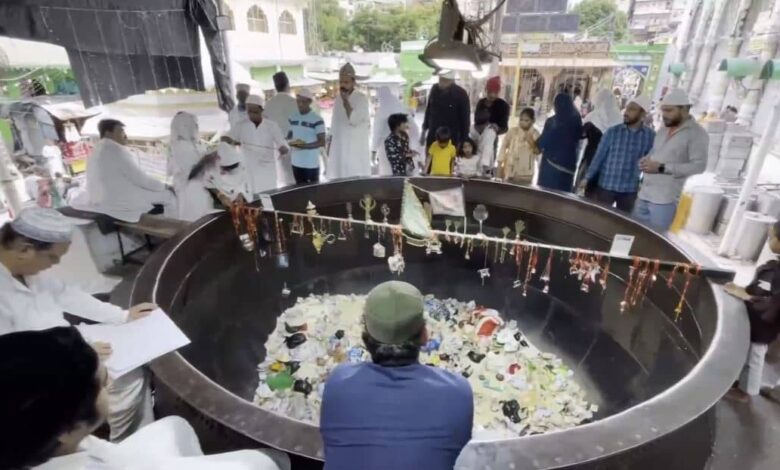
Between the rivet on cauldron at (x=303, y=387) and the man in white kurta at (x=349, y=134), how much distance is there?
258 centimetres

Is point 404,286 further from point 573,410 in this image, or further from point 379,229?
point 379,229

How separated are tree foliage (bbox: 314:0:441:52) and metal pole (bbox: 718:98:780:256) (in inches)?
921

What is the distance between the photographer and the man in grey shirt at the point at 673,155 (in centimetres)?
336

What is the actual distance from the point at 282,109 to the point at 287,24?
14.8 metres

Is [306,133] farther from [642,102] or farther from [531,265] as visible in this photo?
[642,102]

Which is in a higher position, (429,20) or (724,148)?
(429,20)

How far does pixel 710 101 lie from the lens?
14539mm

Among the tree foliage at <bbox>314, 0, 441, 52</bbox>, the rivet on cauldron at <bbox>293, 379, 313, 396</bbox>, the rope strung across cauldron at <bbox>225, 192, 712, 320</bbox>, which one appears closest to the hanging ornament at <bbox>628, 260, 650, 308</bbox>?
the rope strung across cauldron at <bbox>225, 192, 712, 320</bbox>

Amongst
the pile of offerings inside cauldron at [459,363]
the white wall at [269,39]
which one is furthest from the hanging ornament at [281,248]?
the white wall at [269,39]

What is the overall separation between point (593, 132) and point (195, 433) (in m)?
4.47

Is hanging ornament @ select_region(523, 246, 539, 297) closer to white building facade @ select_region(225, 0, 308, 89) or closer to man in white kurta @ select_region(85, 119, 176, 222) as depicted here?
man in white kurta @ select_region(85, 119, 176, 222)

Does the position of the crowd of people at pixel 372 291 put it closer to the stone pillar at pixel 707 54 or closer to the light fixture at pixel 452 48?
the light fixture at pixel 452 48

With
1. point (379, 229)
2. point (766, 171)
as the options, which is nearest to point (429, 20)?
point (766, 171)

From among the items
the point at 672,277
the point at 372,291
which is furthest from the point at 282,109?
the point at 372,291
